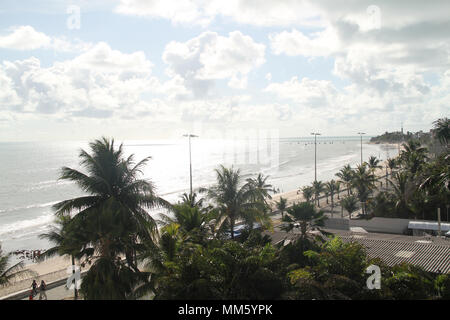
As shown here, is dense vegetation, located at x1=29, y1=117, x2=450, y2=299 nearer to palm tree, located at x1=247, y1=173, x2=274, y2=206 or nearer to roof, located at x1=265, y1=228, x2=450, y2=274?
roof, located at x1=265, y1=228, x2=450, y2=274

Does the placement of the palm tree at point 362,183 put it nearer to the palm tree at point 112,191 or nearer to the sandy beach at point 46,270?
the sandy beach at point 46,270

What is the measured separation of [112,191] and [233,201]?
934 cm

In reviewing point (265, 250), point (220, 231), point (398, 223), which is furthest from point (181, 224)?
point (398, 223)

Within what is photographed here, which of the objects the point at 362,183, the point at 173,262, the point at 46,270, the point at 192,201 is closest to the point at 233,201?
the point at 192,201

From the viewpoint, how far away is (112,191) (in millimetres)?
11539

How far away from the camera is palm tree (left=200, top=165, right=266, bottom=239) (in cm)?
1916

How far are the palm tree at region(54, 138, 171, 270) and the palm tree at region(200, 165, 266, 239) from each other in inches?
309

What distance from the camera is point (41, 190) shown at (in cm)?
7481

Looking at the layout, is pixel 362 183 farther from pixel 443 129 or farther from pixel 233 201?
pixel 233 201

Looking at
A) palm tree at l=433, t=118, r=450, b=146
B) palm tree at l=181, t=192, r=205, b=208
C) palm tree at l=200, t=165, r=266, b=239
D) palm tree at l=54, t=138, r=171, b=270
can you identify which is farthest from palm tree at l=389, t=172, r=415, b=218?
palm tree at l=54, t=138, r=171, b=270

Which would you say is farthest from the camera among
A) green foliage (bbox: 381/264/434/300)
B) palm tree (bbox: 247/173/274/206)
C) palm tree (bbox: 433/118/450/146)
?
palm tree (bbox: 433/118/450/146)

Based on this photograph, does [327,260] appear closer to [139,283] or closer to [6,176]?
[139,283]

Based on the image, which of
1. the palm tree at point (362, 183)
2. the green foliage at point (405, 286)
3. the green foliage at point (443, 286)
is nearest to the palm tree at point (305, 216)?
the green foliage at point (443, 286)

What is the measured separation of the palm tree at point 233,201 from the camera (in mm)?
19156
